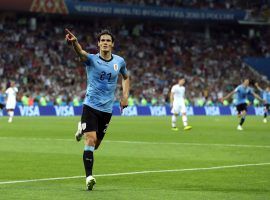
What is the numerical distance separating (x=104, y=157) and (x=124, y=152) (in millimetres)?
2006

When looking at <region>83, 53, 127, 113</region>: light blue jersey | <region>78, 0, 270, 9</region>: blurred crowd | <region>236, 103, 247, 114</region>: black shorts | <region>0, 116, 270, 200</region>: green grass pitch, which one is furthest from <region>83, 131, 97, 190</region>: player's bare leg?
<region>78, 0, 270, 9</region>: blurred crowd

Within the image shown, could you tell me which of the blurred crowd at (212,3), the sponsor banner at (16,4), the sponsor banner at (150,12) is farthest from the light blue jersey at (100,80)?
the blurred crowd at (212,3)

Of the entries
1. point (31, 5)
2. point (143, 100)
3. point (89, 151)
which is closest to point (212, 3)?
point (143, 100)

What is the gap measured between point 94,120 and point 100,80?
2.24 feet

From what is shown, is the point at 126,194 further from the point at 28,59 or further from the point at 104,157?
the point at 28,59

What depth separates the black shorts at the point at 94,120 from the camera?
44.9ft

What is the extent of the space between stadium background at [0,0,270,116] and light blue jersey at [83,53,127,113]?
41330 mm

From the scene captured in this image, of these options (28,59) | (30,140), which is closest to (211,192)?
(30,140)

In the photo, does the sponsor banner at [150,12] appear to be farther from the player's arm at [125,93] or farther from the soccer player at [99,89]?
the soccer player at [99,89]

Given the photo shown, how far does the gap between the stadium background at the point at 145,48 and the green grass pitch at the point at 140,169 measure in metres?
30.7

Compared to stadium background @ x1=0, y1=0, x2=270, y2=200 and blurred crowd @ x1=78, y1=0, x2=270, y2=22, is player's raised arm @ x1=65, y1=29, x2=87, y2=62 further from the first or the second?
blurred crowd @ x1=78, y1=0, x2=270, y2=22

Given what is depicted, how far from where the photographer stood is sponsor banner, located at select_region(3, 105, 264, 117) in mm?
55031

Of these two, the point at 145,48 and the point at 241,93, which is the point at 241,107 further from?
the point at 145,48

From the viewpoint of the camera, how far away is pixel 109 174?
15633 millimetres
